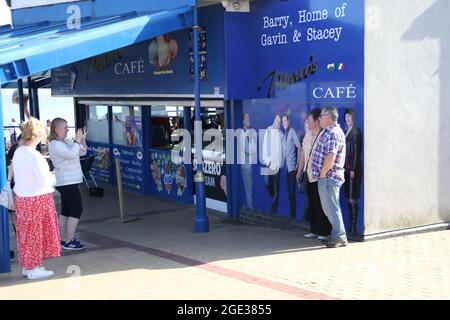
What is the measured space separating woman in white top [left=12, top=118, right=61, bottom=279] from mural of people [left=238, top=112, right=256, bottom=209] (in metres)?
3.58

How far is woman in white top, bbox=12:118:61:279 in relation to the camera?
21.4 ft

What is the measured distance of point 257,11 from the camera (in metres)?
9.28

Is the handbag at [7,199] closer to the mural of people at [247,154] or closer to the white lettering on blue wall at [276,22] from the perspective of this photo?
the mural of people at [247,154]

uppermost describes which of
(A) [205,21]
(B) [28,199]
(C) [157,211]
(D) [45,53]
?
(A) [205,21]

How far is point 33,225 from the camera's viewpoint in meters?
6.62

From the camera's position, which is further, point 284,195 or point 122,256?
point 284,195

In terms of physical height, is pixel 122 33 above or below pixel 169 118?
above

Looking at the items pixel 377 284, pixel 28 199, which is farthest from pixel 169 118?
pixel 377 284

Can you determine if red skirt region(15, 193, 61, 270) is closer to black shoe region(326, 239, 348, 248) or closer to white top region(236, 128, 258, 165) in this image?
black shoe region(326, 239, 348, 248)

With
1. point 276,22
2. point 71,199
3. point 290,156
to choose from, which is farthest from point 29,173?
point 276,22

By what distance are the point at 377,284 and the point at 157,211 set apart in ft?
18.3

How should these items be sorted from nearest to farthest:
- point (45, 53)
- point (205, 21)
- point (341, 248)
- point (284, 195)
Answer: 1. point (45, 53)
2. point (341, 248)
3. point (284, 195)
4. point (205, 21)

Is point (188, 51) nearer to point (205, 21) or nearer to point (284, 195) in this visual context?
point (205, 21)

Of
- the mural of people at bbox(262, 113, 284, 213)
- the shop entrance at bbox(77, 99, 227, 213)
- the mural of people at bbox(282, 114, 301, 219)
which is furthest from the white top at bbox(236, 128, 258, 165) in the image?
the mural of people at bbox(282, 114, 301, 219)
